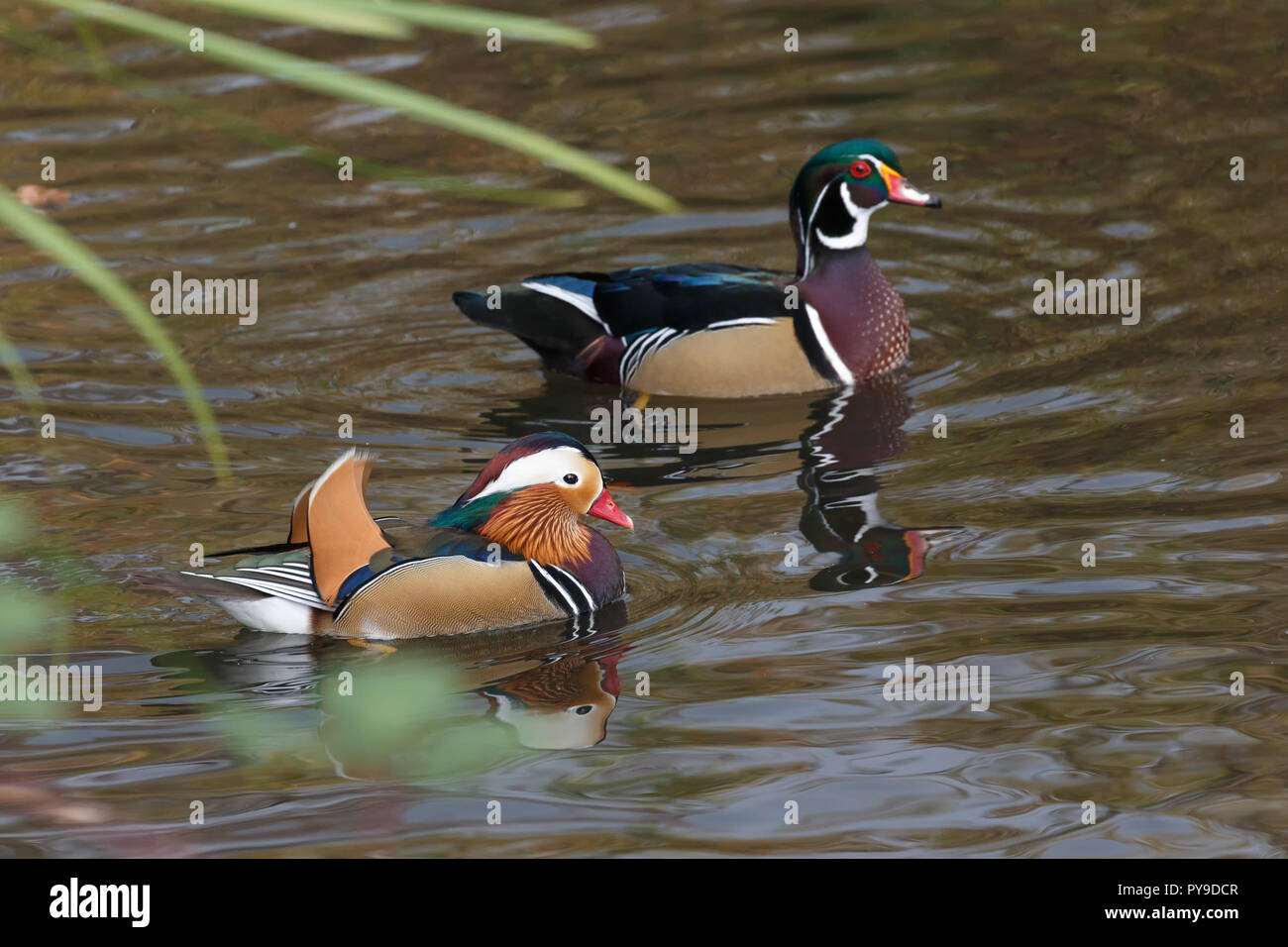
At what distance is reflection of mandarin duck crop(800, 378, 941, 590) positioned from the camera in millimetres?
6117

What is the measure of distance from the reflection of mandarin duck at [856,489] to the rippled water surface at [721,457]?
0.08 ft

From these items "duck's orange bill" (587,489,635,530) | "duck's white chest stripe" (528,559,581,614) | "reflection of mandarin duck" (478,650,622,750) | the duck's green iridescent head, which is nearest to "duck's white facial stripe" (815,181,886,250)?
the duck's green iridescent head

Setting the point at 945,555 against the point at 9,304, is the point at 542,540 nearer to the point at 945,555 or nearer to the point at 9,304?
the point at 945,555

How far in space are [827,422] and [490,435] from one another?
157cm

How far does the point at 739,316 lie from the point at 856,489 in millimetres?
1653

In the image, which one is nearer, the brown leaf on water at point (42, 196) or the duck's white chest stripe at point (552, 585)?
the duck's white chest stripe at point (552, 585)

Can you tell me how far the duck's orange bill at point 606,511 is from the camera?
5918 millimetres

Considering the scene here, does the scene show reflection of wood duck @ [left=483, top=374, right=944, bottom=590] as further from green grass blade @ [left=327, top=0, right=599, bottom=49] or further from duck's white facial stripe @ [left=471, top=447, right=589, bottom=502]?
green grass blade @ [left=327, top=0, right=599, bottom=49]

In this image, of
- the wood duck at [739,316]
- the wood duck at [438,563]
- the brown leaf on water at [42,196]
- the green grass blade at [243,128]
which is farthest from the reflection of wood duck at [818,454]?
the green grass blade at [243,128]

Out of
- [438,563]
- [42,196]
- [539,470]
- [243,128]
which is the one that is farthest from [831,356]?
[243,128]

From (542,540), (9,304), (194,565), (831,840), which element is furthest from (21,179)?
(831,840)

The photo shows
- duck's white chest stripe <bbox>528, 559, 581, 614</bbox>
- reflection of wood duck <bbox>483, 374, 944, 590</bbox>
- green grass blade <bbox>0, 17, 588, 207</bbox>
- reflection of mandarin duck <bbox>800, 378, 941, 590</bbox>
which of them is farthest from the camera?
reflection of wood duck <bbox>483, 374, 944, 590</bbox>

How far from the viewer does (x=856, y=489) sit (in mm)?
6941

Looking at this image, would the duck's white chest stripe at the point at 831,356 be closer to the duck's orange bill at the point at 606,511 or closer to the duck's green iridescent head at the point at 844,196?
the duck's green iridescent head at the point at 844,196
